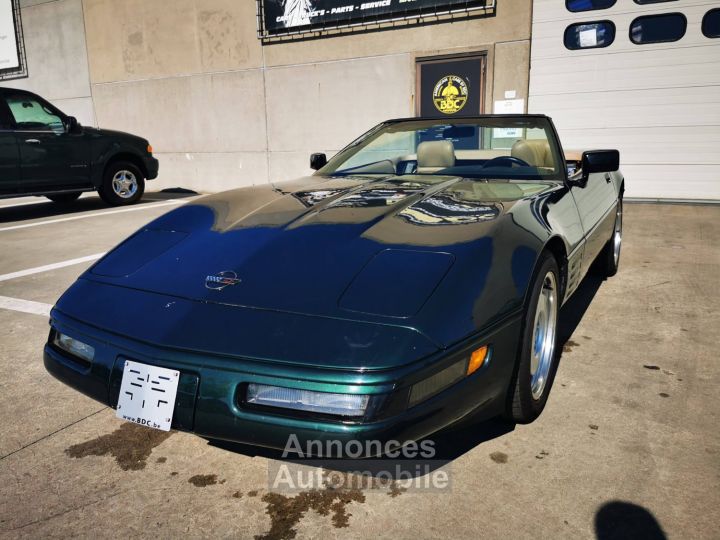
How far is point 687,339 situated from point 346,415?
2.48 metres

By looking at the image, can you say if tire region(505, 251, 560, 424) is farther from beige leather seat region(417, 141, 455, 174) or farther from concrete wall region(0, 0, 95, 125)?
concrete wall region(0, 0, 95, 125)

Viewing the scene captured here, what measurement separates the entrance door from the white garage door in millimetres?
855

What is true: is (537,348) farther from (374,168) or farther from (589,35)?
(589,35)

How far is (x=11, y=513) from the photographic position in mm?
1857

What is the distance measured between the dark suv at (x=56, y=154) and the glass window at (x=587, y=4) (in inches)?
268

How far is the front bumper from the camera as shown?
5.23 ft

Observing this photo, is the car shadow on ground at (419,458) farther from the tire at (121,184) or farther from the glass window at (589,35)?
the glass window at (589,35)

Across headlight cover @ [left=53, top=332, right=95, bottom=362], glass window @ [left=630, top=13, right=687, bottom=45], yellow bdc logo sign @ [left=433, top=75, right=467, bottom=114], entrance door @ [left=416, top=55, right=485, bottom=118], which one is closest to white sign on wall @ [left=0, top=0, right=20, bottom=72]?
entrance door @ [left=416, top=55, right=485, bottom=118]

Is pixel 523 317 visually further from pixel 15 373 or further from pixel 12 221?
pixel 12 221

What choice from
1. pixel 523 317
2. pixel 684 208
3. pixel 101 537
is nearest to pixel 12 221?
pixel 101 537

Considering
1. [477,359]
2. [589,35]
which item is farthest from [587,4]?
[477,359]

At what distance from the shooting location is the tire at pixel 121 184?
8.80m

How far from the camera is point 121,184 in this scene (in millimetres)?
9078

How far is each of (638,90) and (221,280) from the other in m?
8.28
